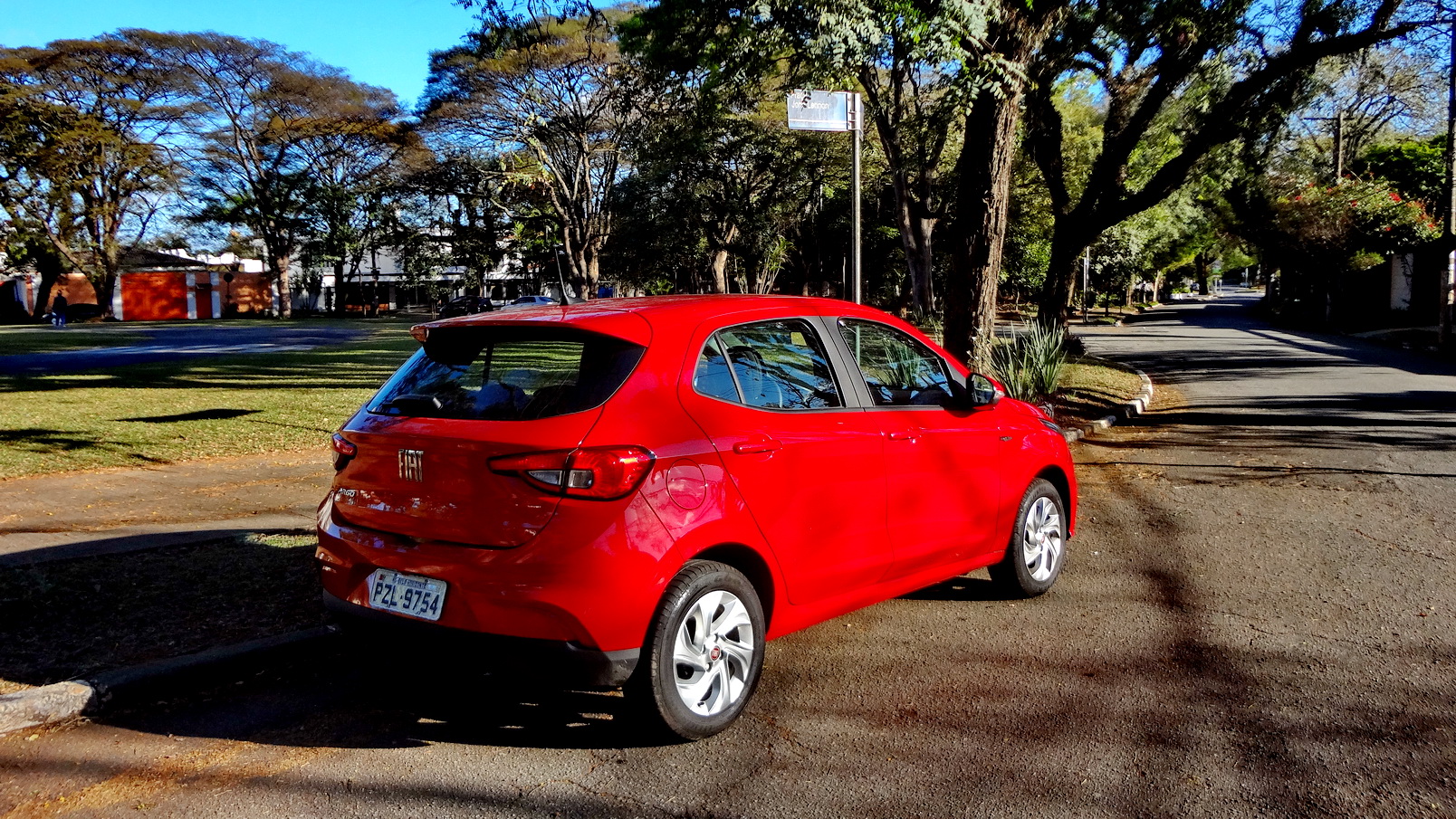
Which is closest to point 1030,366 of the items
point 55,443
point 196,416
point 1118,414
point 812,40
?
point 1118,414

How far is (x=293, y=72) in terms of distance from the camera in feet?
159

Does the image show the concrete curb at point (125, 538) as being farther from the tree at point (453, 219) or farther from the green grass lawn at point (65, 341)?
the tree at point (453, 219)

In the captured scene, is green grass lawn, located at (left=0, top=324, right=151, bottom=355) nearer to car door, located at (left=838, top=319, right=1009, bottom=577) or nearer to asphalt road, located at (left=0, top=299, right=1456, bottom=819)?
asphalt road, located at (left=0, top=299, right=1456, bottom=819)

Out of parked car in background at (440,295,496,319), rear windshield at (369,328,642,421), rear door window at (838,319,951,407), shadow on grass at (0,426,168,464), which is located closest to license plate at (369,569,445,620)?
rear windshield at (369,328,642,421)

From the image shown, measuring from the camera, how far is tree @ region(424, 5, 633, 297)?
36.3 meters

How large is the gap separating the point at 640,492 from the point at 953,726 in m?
1.53

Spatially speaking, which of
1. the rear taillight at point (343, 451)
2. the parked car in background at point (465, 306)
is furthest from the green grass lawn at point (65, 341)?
the rear taillight at point (343, 451)

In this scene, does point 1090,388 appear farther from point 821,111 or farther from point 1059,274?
point 821,111

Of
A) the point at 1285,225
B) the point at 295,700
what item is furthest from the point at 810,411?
the point at 1285,225

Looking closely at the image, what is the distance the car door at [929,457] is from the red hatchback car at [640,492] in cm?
2

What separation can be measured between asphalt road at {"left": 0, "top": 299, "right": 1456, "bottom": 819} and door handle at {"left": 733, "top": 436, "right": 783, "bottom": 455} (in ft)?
3.46

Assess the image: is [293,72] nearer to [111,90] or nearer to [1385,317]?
[111,90]

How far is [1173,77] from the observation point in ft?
55.2

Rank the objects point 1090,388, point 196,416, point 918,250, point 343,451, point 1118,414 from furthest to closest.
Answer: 1. point 918,250
2. point 1090,388
3. point 1118,414
4. point 196,416
5. point 343,451
